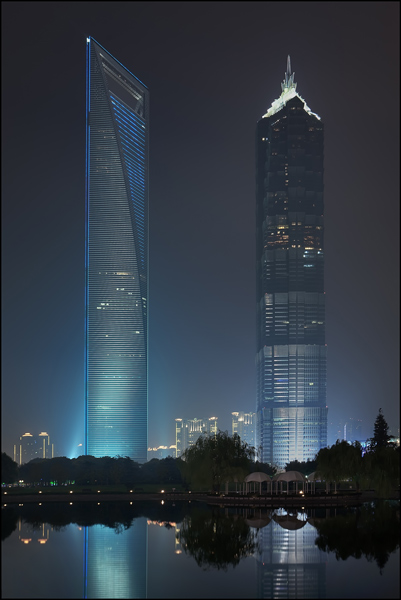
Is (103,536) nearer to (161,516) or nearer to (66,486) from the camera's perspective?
(161,516)

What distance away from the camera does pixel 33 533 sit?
58.7 m

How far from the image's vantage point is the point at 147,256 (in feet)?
646

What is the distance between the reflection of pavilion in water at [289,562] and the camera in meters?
36.8

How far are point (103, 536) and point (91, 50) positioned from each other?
530 ft

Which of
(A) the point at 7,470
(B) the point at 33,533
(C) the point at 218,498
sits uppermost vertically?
(B) the point at 33,533

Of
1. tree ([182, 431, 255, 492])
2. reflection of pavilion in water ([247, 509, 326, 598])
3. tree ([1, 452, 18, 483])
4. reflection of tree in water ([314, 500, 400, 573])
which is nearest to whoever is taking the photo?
reflection of pavilion in water ([247, 509, 326, 598])

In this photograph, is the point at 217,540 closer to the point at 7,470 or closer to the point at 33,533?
the point at 33,533

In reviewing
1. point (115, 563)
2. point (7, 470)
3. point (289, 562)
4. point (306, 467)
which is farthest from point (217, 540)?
point (306, 467)

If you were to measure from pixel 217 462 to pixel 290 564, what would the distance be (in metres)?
53.2

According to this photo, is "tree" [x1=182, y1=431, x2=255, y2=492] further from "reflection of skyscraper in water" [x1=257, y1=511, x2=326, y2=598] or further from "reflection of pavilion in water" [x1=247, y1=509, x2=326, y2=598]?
"reflection of skyscraper in water" [x1=257, y1=511, x2=326, y2=598]

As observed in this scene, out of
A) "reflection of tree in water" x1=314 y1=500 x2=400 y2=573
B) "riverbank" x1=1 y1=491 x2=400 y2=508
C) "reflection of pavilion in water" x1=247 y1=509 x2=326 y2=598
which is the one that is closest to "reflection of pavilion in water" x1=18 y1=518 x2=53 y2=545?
"reflection of pavilion in water" x1=247 y1=509 x2=326 y2=598

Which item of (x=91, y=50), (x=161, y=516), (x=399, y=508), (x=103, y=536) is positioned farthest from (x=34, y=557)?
(x=91, y=50)

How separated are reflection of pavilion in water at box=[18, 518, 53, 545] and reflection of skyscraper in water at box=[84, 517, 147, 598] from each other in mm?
2852

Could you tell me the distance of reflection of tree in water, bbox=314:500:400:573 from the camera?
47.2m
